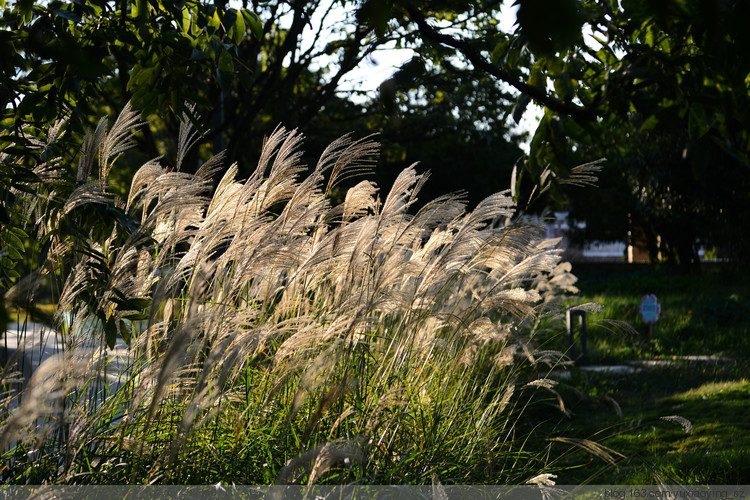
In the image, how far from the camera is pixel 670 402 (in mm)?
4992

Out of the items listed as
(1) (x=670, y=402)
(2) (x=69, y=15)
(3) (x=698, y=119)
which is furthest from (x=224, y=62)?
(1) (x=670, y=402)

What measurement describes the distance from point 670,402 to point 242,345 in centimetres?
405

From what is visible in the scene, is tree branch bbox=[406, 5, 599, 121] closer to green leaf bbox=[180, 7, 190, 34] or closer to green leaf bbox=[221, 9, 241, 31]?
green leaf bbox=[221, 9, 241, 31]

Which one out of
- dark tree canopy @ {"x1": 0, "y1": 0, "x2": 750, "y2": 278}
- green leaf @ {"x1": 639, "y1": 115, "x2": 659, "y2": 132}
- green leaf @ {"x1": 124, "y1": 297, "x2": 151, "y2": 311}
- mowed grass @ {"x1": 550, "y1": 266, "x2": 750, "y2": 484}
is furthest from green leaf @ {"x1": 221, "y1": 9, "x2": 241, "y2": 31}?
mowed grass @ {"x1": 550, "y1": 266, "x2": 750, "y2": 484}

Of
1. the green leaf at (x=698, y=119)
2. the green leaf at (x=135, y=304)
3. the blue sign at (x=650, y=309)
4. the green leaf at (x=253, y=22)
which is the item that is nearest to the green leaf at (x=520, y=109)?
the green leaf at (x=698, y=119)

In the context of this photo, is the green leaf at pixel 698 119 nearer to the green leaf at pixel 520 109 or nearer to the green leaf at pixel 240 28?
the green leaf at pixel 520 109

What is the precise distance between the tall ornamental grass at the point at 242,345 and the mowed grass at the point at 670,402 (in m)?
0.75

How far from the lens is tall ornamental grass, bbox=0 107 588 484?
2.15 meters

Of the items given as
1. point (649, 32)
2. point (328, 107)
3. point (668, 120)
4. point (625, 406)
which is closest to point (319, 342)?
point (668, 120)

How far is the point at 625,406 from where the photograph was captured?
16.6 ft

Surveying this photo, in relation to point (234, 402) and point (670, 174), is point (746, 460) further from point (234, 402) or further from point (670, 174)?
point (670, 174)

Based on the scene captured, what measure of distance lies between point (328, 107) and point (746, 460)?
8.78m

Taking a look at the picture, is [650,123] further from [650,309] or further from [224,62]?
[650,309]

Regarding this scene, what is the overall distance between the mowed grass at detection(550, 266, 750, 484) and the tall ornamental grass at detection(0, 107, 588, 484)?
29.7 inches
